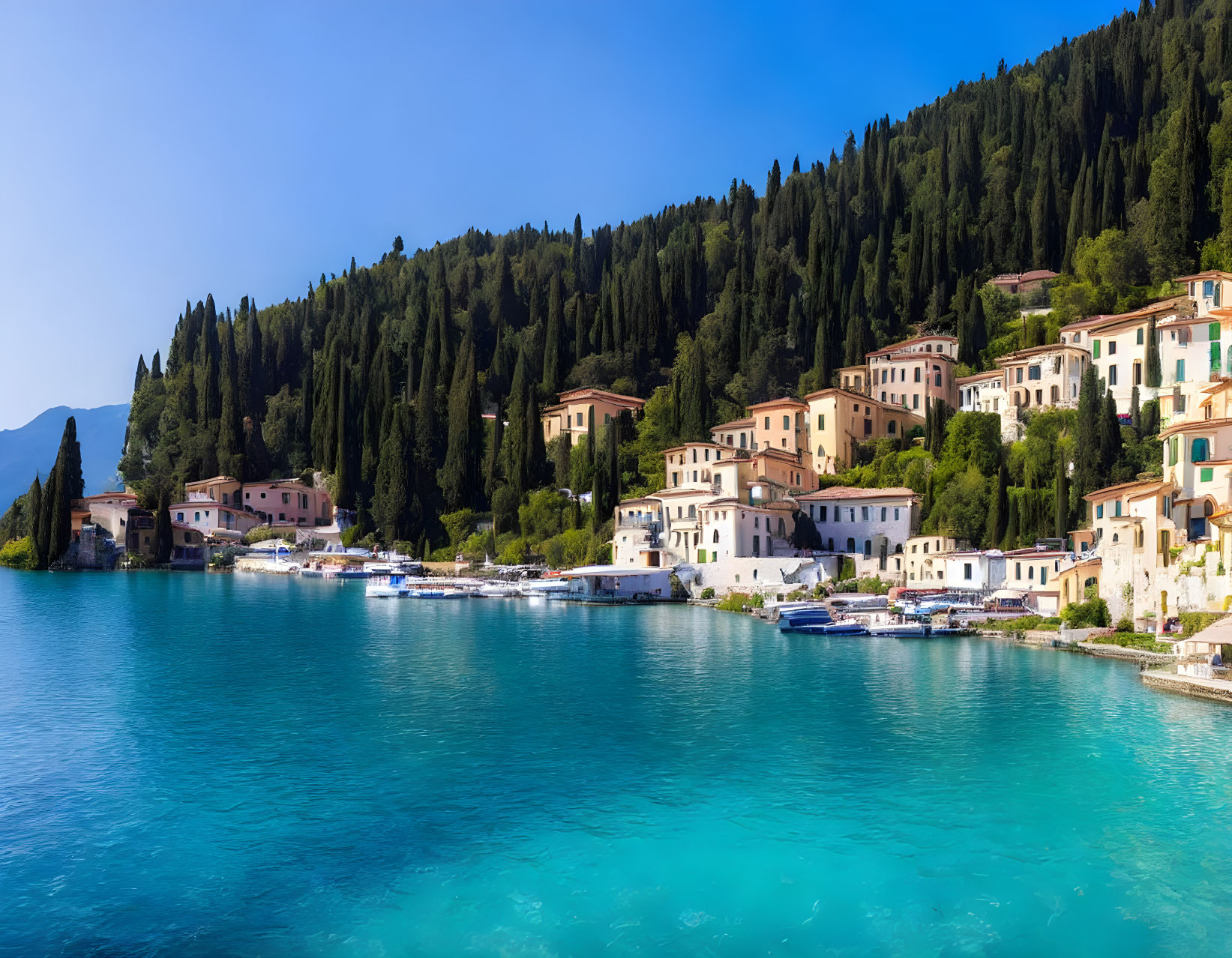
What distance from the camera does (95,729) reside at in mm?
22203

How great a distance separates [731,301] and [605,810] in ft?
219

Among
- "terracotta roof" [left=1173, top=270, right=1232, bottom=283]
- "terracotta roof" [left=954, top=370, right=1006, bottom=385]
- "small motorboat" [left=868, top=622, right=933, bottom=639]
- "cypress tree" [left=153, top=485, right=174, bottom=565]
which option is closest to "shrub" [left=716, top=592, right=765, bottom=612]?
"small motorboat" [left=868, top=622, right=933, bottom=639]

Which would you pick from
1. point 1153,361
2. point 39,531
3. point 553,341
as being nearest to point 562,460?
point 553,341

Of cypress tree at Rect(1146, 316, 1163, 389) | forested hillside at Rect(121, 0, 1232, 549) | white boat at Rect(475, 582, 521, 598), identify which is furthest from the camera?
forested hillside at Rect(121, 0, 1232, 549)

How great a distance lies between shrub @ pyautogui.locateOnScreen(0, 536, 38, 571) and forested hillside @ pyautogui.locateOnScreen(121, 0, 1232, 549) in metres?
11.4

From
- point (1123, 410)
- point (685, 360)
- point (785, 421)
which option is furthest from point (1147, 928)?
point (685, 360)

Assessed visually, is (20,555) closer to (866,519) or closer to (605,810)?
(866,519)

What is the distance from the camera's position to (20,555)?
80.4 m

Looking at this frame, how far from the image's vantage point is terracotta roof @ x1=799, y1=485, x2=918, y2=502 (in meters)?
54.2

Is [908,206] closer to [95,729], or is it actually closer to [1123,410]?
[1123,410]

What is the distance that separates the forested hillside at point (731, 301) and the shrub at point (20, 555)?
11.4 m

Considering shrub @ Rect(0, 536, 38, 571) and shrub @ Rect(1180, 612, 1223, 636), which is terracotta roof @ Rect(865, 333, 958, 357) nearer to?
shrub @ Rect(1180, 612, 1223, 636)

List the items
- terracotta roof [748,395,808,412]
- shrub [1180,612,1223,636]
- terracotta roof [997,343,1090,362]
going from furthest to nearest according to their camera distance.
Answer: terracotta roof [748,395,808,412] → terracotta roof [997,343,1090,362] → shrub [1180,612,1223,636]

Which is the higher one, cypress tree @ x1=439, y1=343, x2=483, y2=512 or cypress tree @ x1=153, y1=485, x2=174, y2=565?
cypress tree @ x1=439, y1=343, x2=483, y2=512
